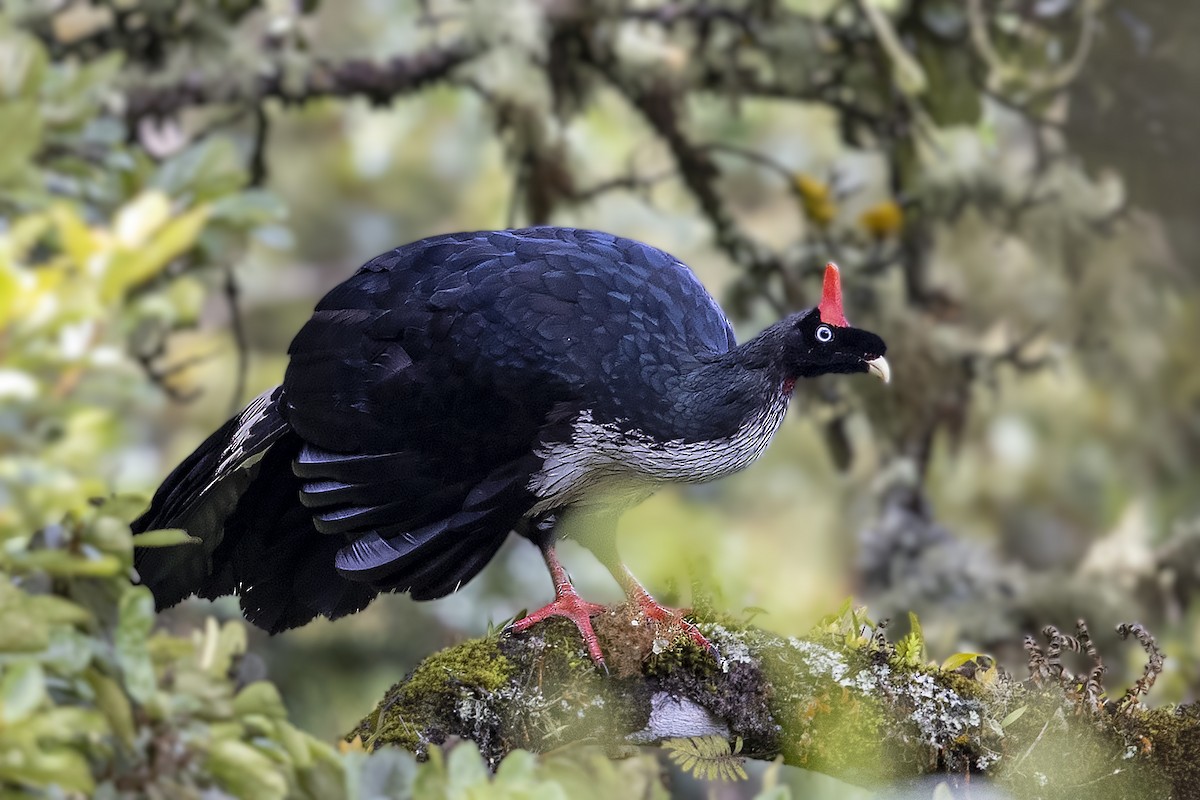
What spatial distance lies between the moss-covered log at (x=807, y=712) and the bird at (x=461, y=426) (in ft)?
0.40

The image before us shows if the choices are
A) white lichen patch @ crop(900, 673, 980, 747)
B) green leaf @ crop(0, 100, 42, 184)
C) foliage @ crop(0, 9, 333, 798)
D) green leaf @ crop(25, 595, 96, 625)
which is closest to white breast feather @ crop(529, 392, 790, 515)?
white lichen patch @ crop(900, 673, 980, 747)

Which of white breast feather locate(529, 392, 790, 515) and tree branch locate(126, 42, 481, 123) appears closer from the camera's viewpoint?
white breast feather locate(529, 392, 790, 515)

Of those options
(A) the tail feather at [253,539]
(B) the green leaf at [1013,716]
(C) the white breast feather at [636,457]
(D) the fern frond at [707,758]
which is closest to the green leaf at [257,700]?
(D) the fern frond at [707,758]

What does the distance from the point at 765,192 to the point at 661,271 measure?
557 centimetres

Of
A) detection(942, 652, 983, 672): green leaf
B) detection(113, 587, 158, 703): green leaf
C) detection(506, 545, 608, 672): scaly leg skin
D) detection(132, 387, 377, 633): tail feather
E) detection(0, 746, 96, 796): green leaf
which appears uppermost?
detection(132, 387, 377, 633): tail feather

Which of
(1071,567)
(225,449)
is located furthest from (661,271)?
(1071,567)

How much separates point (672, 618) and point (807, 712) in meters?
0.39

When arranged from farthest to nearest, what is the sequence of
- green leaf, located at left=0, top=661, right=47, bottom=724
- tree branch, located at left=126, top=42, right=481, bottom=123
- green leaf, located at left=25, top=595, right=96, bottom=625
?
tree branch, located at left=126, top=42, right=481, bottom=123, green leaf, located at left=25, top=595, right=96, bottom=625, green leaf, located at left=0, top=661, right=47, bottom=724

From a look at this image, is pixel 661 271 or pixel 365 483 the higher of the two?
pixel 661 271

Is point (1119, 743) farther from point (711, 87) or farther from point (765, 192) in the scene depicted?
point (765, 192)

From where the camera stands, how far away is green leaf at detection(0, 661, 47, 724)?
1762 millimetres

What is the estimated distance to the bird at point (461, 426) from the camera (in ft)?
11.3

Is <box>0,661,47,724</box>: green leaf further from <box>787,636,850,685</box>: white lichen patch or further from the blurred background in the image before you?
the blurred background

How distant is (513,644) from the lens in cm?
333
